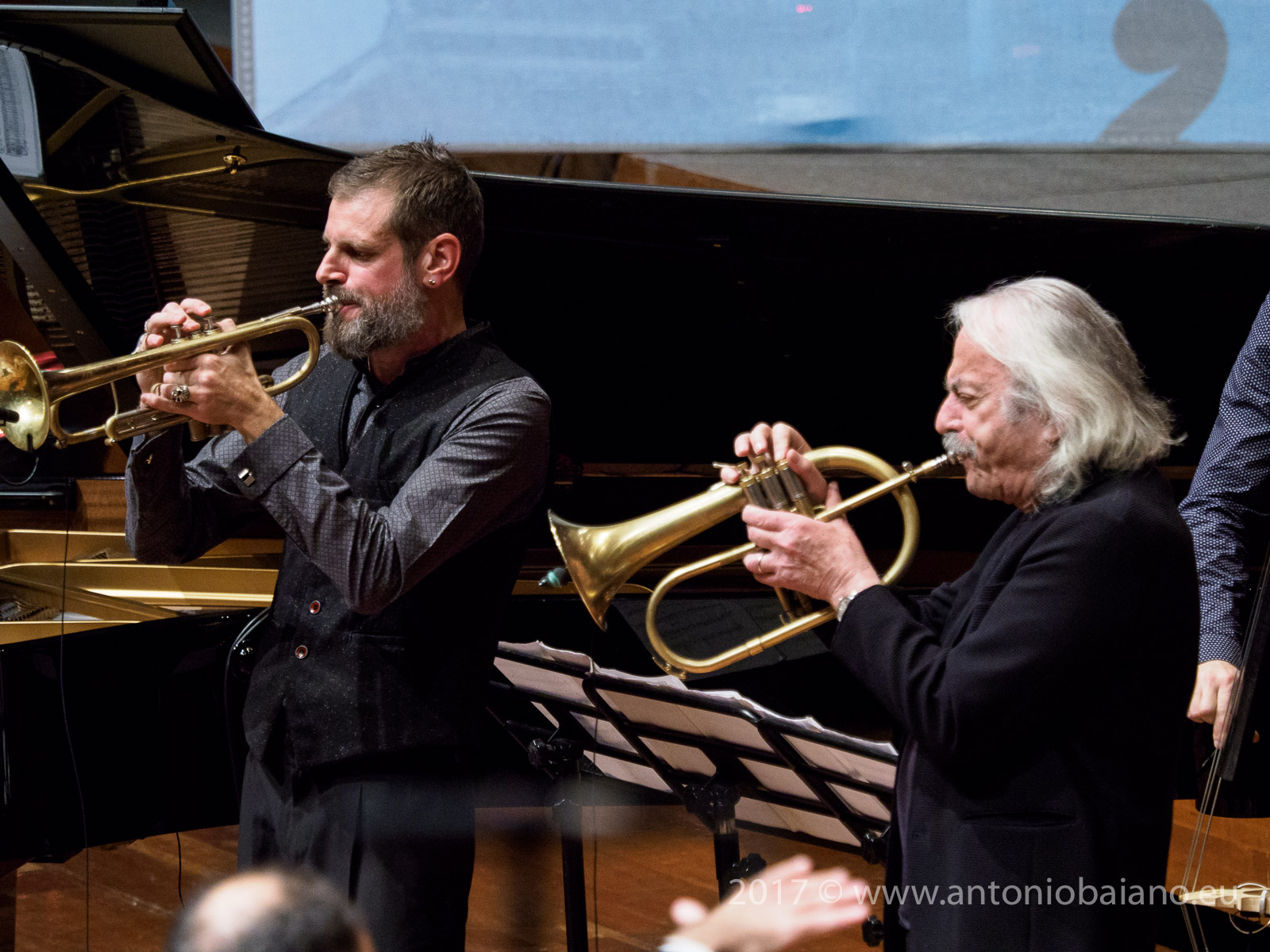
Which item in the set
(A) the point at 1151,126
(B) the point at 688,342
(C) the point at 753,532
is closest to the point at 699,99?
(A) the point at 1151,126

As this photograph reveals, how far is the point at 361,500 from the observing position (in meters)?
2.01

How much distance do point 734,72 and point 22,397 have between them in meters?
5.42

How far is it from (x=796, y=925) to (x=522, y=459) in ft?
3.44

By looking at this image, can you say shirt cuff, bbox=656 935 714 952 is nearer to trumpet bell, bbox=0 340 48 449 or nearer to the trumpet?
the trumpet

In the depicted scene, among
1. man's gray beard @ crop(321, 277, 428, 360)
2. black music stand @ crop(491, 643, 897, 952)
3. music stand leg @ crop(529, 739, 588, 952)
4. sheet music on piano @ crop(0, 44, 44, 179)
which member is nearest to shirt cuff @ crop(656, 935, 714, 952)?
black music stand @ crop(491, 643, 897, 952)

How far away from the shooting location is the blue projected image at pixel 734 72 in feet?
22.2

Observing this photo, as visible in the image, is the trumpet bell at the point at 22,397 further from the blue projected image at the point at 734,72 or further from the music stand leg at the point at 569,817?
the blue projected image at the point at 734,72

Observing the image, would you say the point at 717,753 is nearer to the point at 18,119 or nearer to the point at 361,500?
the point at 361,500

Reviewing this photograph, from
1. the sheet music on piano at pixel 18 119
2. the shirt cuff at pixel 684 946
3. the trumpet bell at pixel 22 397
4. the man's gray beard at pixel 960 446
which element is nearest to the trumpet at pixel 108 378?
the trumpet bell at pixel 22 397

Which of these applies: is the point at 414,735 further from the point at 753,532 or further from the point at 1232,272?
the point at 1232,272

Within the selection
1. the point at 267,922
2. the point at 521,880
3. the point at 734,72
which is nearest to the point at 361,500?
the point at 267,922

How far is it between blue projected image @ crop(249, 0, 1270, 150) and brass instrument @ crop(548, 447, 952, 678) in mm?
5049

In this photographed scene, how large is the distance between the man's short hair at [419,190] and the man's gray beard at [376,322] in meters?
0.07

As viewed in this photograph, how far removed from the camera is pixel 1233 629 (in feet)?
7.17
